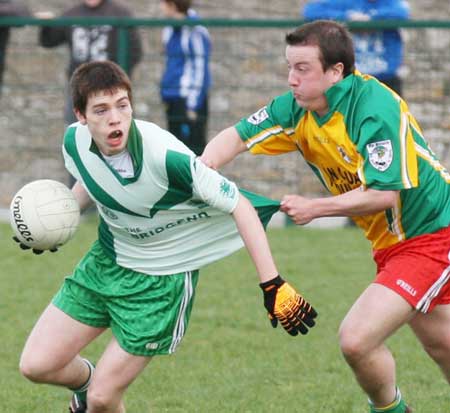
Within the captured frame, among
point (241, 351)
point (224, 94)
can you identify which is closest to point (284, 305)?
point (241, 351)

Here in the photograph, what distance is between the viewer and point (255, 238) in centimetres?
519

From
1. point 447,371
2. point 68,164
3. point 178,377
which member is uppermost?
point 68,164

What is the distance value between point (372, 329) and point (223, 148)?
106cm

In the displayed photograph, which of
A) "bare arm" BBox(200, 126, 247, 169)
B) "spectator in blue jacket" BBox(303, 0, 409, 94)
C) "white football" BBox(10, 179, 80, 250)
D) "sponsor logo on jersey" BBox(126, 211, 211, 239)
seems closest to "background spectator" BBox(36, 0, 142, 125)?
"spectator in blue jacket" BBox(303, 0, 409, 94)

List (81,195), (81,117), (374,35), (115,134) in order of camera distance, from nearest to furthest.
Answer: (115,134) → (81,117) → (81,195) → (374,35)

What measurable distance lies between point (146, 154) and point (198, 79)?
5.66m

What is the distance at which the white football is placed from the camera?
5488 mm

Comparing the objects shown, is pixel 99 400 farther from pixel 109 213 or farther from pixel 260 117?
pixel 260 117

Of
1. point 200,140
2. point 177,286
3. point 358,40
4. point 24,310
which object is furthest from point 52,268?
point 177,286

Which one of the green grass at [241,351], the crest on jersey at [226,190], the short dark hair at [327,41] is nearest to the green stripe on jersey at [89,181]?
the crest on jersey at [226,190]

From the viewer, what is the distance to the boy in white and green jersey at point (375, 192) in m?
5.32

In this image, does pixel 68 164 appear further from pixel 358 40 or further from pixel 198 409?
pixel 358 40

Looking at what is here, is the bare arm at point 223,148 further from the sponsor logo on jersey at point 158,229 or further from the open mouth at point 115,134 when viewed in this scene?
the open mouth at point 115,134

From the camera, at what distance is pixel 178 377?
6.74m
